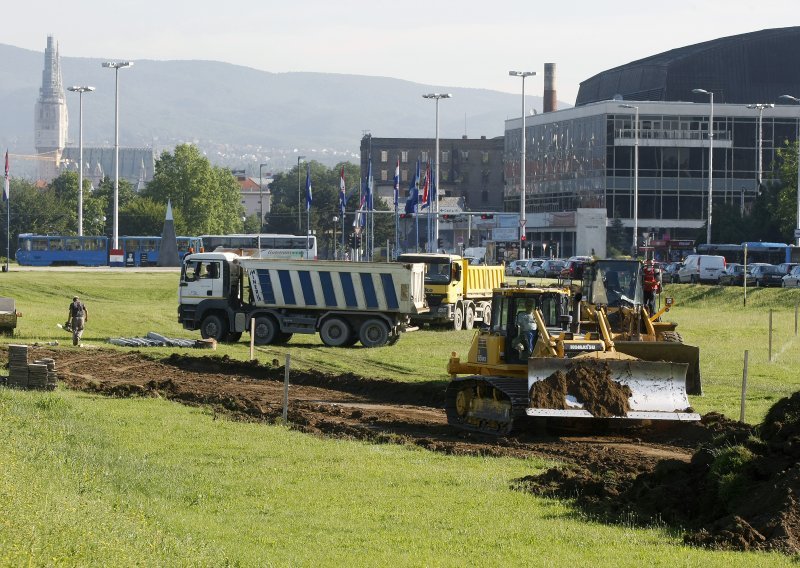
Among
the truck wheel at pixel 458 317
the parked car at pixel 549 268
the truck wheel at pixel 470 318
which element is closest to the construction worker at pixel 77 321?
the truck wheel at pixel 458 317

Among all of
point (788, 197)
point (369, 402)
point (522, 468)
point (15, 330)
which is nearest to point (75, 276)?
point (15, 330)

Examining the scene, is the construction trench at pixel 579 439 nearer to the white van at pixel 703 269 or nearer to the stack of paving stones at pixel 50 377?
the stack of paving stones at pixel 50 377

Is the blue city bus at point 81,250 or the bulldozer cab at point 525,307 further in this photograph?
the blue city bus at point 81,250

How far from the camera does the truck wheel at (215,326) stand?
4306 cm

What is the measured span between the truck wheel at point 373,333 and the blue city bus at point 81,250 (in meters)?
69.6

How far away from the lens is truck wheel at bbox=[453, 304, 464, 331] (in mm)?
49031

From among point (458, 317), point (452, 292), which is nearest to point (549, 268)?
point (458, 317)

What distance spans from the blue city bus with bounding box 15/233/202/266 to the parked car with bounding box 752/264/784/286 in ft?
165

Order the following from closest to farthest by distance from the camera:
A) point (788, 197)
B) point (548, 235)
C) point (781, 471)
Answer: point (781, 471)
point (788, 197)
point (548, 235)

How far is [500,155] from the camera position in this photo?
197750mm

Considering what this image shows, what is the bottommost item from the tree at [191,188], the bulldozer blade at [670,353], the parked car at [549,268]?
the bulldozer blade at [670,353]

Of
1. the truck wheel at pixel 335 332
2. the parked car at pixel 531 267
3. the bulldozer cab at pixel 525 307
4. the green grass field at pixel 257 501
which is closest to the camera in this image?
the green grass field at pixel 257 501

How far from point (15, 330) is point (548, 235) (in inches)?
3908

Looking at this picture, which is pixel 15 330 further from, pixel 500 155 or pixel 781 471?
pixel 500 155
